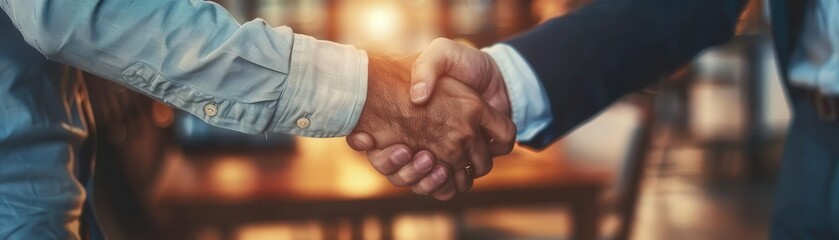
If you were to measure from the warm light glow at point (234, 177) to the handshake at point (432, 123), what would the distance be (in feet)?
2.87

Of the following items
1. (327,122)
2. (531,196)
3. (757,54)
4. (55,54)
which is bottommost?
(757,54)

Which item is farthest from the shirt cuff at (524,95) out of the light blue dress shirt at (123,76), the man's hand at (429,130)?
the light blue dress shirt at (123,76)

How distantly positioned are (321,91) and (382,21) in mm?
2785

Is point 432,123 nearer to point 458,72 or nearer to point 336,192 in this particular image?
point 458,72

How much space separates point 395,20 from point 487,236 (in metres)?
1.48

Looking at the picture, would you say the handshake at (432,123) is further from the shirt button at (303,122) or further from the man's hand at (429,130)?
the shirt button at (303,122)

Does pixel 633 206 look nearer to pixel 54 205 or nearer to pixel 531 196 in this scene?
pixel 531 196

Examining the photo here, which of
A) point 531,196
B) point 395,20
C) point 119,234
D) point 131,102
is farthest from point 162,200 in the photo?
point 395,20

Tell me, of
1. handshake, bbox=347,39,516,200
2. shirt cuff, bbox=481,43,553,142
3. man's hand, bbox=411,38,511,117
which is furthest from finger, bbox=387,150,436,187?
shirt cuff, bbox=481,43,553,142

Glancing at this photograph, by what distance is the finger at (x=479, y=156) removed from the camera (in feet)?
4.91

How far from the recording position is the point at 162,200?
2234mm

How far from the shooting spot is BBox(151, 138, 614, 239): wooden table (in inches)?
88.5

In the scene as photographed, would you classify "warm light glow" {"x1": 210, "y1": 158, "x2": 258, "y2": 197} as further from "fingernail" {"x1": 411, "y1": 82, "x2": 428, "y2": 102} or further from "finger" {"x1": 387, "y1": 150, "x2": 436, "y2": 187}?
"fingernail" {"x1": 411, "y1": 82, "x2": 428, "y2": 102}

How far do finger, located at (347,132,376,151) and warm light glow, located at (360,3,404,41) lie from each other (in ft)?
8.26
